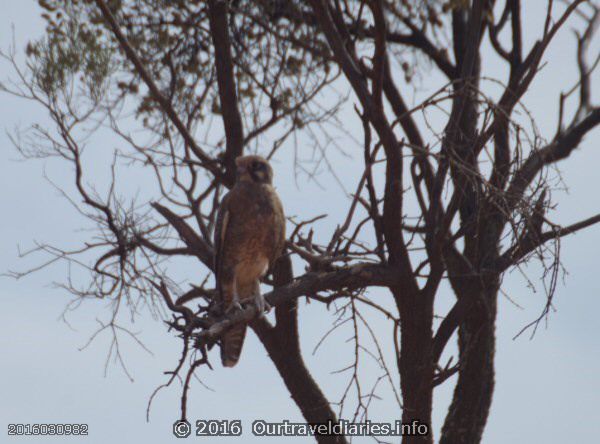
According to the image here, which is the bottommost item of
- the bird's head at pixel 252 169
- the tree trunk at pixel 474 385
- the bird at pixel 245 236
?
the tree trunk at pixel 474 385

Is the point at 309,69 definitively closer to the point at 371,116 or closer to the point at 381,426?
the point at 371,116

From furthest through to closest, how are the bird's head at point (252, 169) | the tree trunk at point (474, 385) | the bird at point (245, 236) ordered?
the tree trunk at point (474, 385) < the bird's head at point (252, 169) < the bird at point (245, 236)

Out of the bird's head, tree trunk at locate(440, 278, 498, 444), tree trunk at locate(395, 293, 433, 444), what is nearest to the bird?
the bird's head

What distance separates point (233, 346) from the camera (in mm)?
5312

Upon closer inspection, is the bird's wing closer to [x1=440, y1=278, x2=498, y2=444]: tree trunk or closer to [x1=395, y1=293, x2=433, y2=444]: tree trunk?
[x1=395, y1=293, x2=433, y2=444]: tree trunk

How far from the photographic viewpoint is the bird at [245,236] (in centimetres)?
521

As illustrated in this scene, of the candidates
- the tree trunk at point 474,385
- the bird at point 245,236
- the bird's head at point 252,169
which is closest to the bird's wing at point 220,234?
the bird at point 245,236

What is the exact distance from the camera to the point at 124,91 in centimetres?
649

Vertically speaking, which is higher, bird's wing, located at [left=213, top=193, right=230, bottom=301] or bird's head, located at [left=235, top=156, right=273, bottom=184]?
bird's head, located at [left=235, top=156, right=273, bottom=184]

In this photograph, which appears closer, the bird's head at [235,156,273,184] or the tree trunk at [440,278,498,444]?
the bird's head at [235,156,273,184]

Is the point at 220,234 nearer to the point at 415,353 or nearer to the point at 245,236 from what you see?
the point at 245,236

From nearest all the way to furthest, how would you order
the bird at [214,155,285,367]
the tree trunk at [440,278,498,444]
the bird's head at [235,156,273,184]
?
the bird at [214,155,285,367] → the bird's head at [235,156,273,184] → the tree trunk at [440,278,498,444]

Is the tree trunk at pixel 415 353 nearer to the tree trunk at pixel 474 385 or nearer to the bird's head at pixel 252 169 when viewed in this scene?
the tree trunk at pixel 474 385

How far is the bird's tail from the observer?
209 inches
